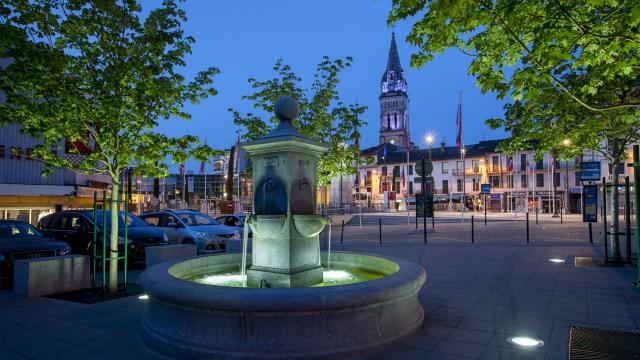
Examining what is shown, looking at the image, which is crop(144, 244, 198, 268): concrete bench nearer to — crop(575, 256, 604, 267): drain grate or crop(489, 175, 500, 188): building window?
crop(575, 256, 604, 267): drain grate

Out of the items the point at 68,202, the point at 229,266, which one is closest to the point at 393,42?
the point at 68,202

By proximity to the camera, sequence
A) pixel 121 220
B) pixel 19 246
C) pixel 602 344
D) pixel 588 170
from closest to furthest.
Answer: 1. pixel 602 344
2. pixel 19 246
3. pixel 121 220
4. pixel 588 170

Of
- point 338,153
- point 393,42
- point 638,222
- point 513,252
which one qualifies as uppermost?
point 393,42

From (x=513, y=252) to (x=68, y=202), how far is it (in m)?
27.3

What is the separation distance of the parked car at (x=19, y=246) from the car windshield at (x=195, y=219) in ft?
18.5

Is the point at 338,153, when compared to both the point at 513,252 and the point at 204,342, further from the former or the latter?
the point at 204,342

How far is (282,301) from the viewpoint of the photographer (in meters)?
4.34

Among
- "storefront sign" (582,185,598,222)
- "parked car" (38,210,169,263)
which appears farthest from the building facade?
"parked car" (38,210,169,263)

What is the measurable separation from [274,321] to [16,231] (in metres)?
8.94

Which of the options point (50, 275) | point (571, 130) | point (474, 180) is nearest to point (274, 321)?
point (50, 275)

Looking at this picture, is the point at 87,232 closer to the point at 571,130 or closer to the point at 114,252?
the point at 114,252

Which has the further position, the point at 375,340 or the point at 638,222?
the point at 638,222

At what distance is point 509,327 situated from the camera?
5617 mm

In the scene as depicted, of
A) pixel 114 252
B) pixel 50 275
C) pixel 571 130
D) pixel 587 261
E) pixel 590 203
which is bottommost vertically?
pixel 587 261
